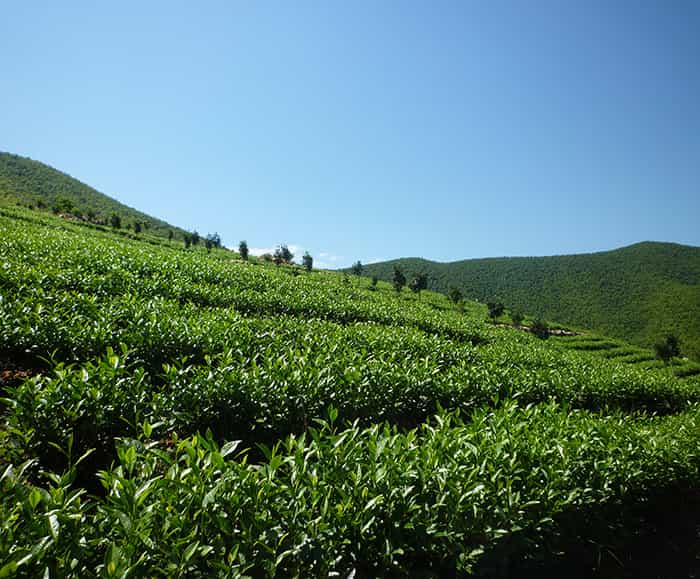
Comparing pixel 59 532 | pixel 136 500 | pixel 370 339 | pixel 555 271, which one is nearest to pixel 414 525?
pixel 136 500

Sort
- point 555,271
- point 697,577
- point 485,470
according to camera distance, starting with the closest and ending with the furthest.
A: 1. point 485,470
2. point 697,577
3. point 555,271

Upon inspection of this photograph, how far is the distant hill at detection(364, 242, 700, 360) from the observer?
86.1 meters

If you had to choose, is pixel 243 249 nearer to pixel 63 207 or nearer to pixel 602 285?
pixel 63 207

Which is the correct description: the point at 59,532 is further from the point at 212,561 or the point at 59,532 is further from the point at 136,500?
the point at 212,561

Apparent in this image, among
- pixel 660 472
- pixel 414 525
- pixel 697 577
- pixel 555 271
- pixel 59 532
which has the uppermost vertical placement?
pixel 555 271

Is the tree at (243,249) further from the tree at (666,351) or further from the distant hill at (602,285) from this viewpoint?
the distant hill at (602,285)

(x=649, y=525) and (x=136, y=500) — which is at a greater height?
(x=136, y=500)

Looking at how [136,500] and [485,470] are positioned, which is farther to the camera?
[485,470]

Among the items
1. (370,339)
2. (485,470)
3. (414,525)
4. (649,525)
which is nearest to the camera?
(414,525)

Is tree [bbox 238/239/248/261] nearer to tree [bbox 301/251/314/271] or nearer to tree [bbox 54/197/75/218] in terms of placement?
tree [bbox 301/251/314/271]

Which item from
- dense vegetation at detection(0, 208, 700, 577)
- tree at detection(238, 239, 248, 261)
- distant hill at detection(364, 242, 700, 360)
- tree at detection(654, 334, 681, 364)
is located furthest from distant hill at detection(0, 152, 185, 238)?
tree at detection(654, 334, 681, 364)

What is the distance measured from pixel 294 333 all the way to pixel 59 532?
774cm

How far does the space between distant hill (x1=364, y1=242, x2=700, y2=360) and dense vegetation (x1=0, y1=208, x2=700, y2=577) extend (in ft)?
274

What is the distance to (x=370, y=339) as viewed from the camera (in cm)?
1059
